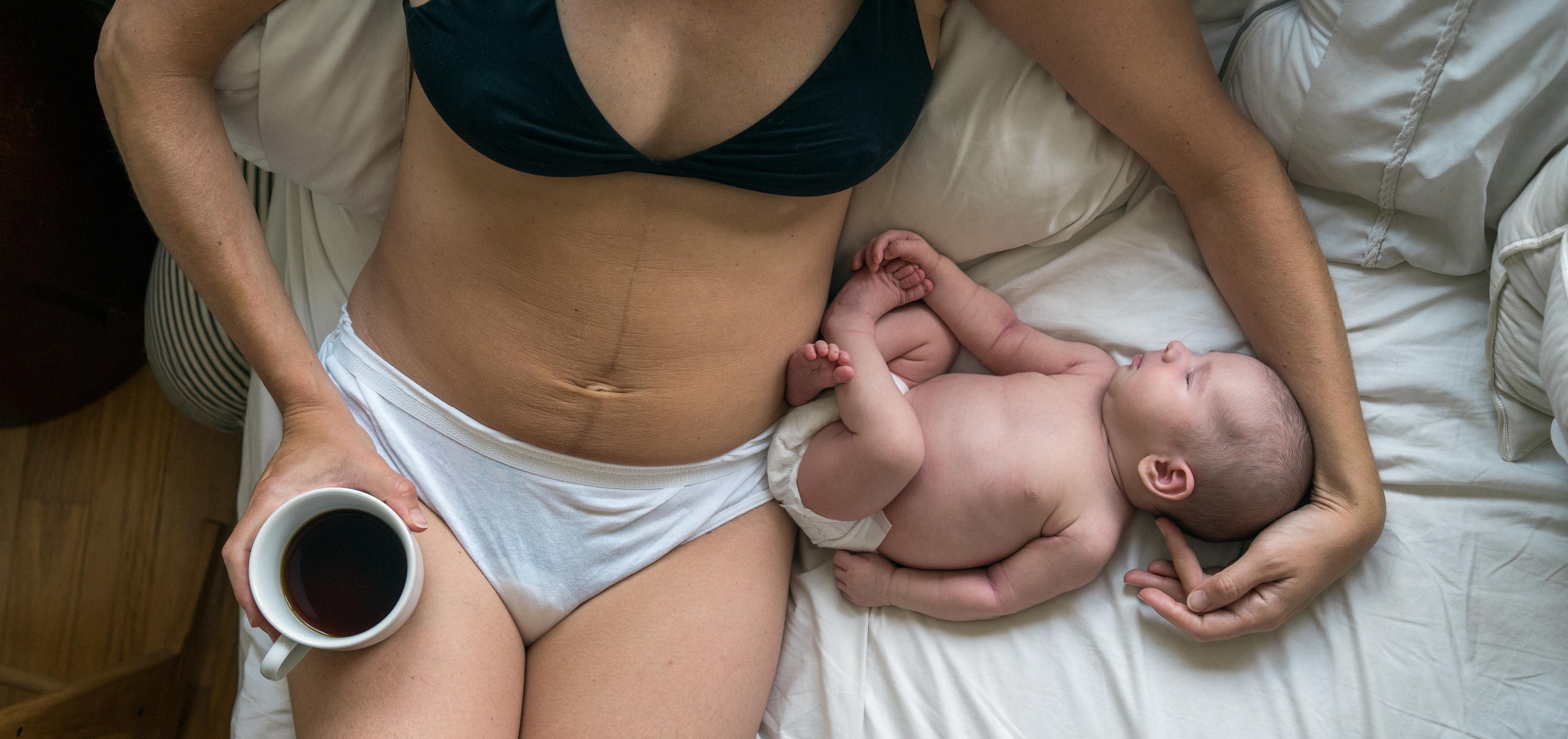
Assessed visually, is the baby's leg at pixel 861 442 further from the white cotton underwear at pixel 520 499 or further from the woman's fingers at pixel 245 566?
the woman's fingers at pixel 245 566

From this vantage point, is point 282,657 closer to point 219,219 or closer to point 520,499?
point 520,499

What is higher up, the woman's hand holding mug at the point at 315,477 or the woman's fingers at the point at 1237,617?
the woman's hand holding mug at the point at 315,477

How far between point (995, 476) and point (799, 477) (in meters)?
0.23

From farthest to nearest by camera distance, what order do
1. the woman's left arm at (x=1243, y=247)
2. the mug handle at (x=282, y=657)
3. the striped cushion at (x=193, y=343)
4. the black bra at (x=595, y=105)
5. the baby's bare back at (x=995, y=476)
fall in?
1. the striped cushion at (x=193, y=343)
2. the baby's bare back at (x=995, y=476)
3. the woman's left arm at (x=1243, y=247)
4. the black bra at (x=595, y=105)
5. the mug handle at (x=282, y=657)

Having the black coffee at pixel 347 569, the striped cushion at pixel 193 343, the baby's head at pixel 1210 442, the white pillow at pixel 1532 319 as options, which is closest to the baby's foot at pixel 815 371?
the baby's head at pixel 1210 442

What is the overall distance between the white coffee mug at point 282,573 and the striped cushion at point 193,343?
65 cm

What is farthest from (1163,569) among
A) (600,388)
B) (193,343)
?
(193,343)

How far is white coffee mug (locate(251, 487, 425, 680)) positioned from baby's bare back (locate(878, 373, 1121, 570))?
0.55 m

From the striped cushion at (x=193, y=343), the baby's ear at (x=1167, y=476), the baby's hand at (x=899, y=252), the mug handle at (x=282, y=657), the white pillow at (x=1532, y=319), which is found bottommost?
the striped cushion at (x=193, y=343)

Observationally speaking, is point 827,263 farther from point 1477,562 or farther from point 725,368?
point 1477,562

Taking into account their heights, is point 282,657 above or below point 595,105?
below

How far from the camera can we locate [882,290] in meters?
1.06

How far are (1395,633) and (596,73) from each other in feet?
3.38

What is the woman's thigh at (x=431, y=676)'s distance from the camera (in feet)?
2.56
